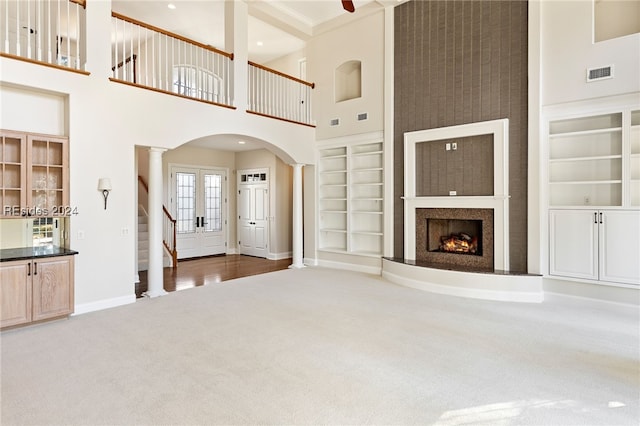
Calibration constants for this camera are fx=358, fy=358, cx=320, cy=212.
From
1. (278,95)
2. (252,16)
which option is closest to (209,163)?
(278,95)

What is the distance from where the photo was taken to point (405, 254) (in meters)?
6.75

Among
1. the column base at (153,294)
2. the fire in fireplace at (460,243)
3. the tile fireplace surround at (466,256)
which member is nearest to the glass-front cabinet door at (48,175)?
the column base at (153,294)

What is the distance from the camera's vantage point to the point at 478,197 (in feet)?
19.3

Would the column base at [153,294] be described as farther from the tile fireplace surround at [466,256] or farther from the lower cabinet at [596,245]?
the lower cabinet at [596,245]

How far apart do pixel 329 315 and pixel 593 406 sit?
8.90 feet

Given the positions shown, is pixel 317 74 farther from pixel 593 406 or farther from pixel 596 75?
pixel 593 406

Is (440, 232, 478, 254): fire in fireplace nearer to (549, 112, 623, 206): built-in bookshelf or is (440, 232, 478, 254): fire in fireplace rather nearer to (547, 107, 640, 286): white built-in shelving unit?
(547, 107, 640, 286): white built-in shelving unit

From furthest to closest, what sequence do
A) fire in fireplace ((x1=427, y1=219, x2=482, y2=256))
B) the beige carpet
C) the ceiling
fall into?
the ceiling, fire in fireplace ((x1=427, y1=219, x2=482, y2=256)), the beige carpet

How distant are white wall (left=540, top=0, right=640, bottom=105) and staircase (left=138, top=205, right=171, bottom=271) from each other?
800 centimetres

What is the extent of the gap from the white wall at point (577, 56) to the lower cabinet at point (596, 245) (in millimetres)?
1672

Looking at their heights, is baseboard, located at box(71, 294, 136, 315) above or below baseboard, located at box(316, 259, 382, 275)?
below

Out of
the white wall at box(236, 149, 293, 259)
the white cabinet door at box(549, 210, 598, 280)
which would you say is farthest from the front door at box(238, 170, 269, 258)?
the white cabinet door at box(549, 210, 598, 280)

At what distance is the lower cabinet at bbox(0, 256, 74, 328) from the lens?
3916mm

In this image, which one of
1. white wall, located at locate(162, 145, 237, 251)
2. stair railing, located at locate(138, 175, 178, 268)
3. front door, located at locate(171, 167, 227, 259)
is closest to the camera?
stair railing, located at locate(138, 175, 178, 268)
